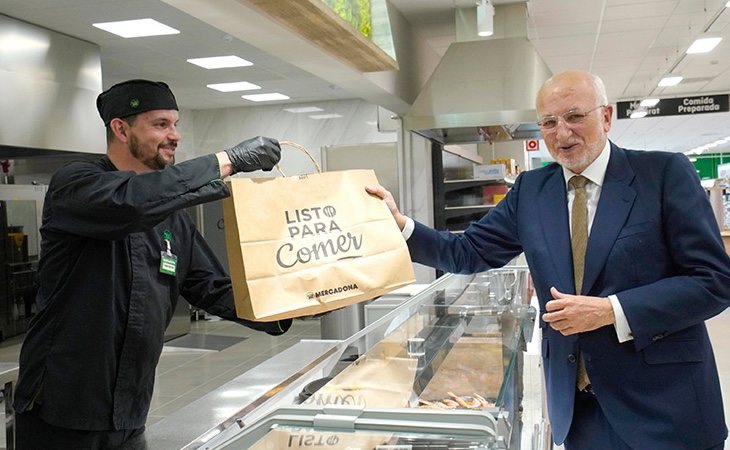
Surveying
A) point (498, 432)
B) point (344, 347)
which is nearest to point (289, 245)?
point (344, 347)

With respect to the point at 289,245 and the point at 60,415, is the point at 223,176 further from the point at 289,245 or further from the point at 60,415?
the point at 60,415

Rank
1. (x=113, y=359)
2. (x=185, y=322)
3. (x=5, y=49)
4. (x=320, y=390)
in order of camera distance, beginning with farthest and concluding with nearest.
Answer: (x=185, y=322) → (x=5, y=49) → (x=113, y=359) → (x=320, y=390)

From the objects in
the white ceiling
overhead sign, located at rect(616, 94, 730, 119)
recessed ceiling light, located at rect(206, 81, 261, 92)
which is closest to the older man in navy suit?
the white ceiling

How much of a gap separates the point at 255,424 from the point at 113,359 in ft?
2.79

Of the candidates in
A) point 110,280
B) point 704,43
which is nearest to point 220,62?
point 704,43

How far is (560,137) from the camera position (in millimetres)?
1913

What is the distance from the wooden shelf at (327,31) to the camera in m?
3.13

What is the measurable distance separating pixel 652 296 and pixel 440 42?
639 centimetres

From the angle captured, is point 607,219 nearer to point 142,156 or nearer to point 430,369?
point 430,369

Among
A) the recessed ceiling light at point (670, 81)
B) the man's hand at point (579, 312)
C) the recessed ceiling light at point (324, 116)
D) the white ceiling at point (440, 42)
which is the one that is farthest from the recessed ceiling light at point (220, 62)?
the man's hand at point (579, 312)

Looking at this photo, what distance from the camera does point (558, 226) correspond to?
1949mm

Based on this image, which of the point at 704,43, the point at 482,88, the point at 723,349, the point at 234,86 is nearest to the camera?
the point at 482,88

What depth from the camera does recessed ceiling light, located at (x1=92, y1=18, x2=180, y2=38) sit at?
6.48 meters

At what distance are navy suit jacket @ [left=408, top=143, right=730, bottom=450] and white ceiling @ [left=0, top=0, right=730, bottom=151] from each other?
2280 mm
